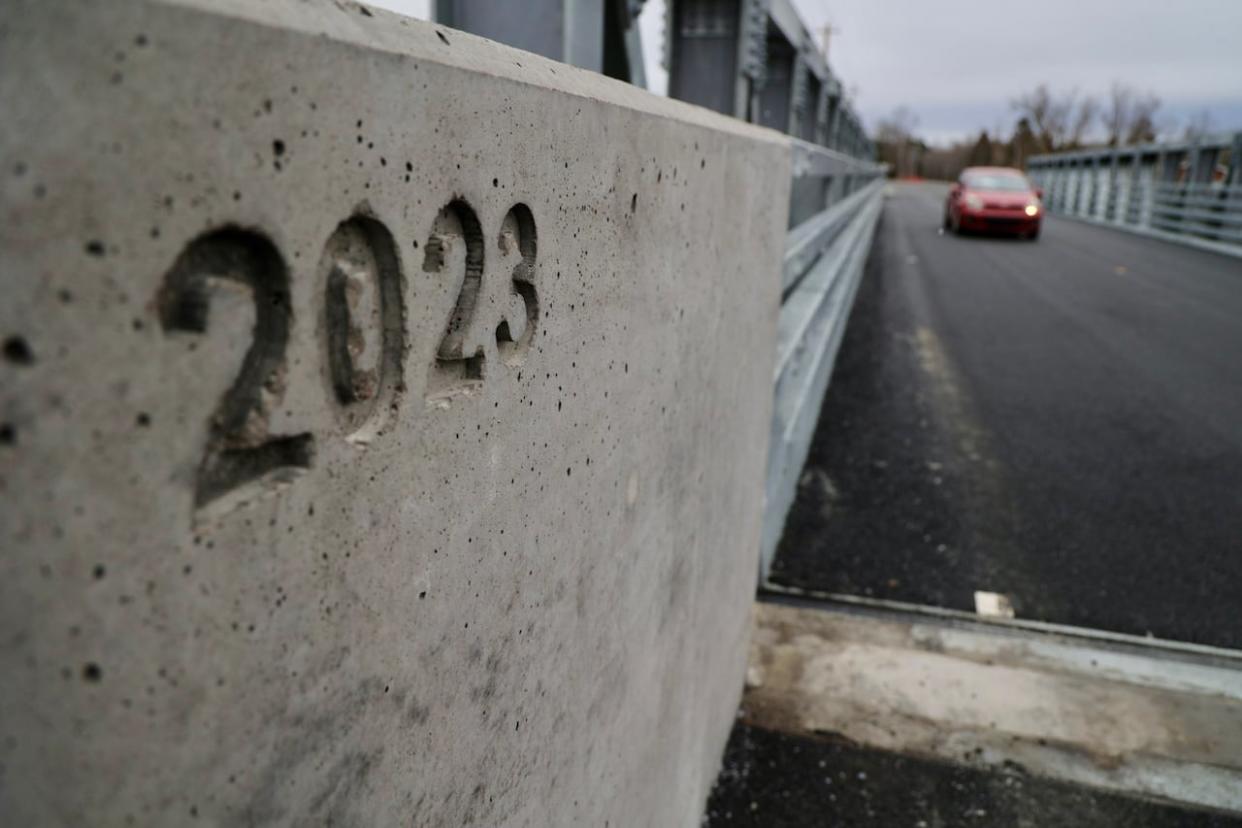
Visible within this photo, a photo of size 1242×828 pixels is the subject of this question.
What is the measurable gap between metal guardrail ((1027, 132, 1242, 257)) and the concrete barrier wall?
1961 centimetres

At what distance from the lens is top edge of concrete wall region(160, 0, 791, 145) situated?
68 centimetres

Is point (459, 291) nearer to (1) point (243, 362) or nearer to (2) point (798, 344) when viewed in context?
(1) point (243, 362)

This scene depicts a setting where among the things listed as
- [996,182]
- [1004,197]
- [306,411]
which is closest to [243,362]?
[306,411]

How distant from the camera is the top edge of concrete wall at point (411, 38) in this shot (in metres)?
0.68

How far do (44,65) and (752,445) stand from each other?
2498 mm

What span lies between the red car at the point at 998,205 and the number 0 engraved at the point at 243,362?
73.1ft

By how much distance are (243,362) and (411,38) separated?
1.22 feet

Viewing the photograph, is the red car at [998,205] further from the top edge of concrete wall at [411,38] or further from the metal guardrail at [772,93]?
the top edge of concrete wall at [411,38]

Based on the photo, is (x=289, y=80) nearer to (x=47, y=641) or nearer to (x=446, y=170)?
(x=446, y=170)

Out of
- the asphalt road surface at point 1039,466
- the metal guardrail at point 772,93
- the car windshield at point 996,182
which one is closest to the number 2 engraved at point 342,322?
the metal guardrail at point 772,93

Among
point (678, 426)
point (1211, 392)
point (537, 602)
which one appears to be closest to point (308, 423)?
point (537, 602)

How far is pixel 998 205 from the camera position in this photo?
20844 mm

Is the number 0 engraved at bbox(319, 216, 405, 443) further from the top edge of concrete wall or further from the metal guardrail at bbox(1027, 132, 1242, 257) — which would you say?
the metal guardrail at bbox(1027, 132, 1242, 257)

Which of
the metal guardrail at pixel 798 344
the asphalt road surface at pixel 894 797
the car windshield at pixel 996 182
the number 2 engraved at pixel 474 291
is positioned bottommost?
the asphalt road surface at pixel 894 797
